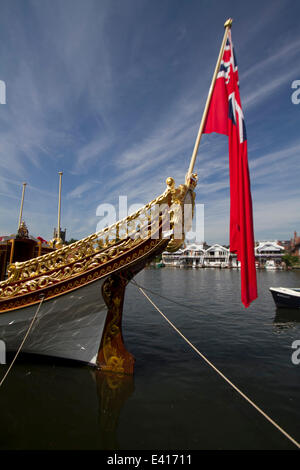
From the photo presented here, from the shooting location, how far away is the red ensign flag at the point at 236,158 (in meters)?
4.08

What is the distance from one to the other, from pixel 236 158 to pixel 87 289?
3.76m

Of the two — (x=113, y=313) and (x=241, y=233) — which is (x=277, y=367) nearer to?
(x=241, y=233)

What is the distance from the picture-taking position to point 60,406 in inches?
148

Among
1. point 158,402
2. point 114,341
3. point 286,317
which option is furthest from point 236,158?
point 286,317

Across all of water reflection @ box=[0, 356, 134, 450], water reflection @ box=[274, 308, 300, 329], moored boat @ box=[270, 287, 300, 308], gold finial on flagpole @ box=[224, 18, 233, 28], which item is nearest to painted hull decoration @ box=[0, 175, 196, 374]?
water reflection @ box=[0, 356, 134, 450]

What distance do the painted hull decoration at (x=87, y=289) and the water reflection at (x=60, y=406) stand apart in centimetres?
41

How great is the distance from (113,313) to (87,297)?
623 mm

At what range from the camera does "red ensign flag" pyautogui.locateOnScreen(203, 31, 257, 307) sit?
4.08m

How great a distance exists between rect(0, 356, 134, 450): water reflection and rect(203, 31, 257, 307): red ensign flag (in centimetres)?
278

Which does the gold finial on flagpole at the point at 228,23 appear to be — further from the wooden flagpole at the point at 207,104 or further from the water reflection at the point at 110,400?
the water reflection at the point at 110,400

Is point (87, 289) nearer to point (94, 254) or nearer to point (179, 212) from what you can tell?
point (94, 254)
